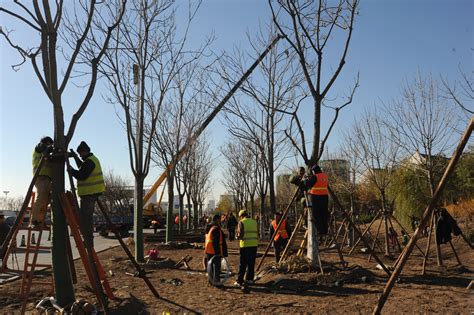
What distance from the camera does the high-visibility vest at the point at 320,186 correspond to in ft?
33.9

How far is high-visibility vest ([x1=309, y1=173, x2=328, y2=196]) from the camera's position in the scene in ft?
33.9

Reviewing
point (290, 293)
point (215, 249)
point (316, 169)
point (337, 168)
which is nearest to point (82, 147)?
point (215, 249)

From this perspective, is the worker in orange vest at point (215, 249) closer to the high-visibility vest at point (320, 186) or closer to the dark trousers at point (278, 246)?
the high-visibility vest at point (320, 186)

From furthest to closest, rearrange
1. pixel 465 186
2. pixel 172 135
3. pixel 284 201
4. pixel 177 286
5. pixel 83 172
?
pixel 284 201
pixel 465 186
pixel 172 135
pixel 177 286
pixel 83 172

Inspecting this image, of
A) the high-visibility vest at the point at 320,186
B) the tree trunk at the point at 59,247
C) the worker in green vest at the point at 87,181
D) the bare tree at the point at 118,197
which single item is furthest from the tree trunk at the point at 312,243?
the bare tree at the point at 118,197

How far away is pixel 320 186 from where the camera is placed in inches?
409

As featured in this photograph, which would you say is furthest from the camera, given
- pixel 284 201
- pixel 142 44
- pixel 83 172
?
pixel 284 201

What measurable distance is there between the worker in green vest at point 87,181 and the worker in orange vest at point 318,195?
185 inches

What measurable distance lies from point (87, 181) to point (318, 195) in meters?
5.27

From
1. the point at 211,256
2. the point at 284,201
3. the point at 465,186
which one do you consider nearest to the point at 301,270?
the point at 211,256

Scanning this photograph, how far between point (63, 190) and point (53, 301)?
163cm

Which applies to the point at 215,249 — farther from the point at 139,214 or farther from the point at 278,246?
the point at 139,214

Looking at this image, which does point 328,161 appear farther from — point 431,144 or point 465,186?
point 431,144

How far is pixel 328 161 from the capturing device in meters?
29.8
